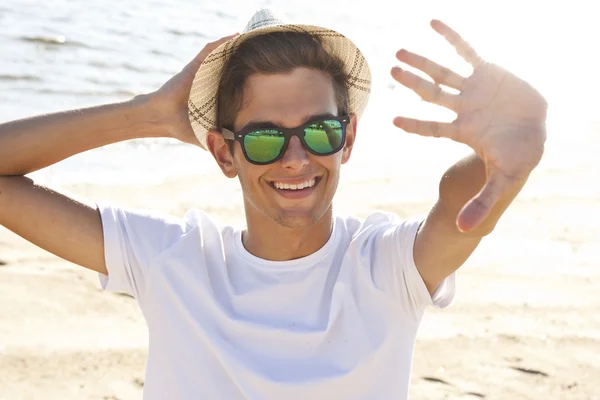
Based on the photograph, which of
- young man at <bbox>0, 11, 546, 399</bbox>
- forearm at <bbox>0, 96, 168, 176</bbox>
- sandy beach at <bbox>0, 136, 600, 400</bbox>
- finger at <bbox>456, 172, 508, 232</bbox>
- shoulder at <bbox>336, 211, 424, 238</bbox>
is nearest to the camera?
finger at <bbox>456, 172, 508, 232</bbox>

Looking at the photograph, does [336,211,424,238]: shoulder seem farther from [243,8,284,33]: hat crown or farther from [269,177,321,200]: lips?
[243,8,284,33]: hat crown

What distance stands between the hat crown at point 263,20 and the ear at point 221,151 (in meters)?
0.37

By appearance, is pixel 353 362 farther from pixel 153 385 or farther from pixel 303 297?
pixel 153 385

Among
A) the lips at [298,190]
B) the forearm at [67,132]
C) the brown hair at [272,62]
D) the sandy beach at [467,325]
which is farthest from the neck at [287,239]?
the sandy beach at [467,325]

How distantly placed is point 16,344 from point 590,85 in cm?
731

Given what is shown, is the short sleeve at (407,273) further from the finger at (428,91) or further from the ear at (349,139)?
the finger at (428,91)

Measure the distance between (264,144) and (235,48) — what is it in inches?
15.1

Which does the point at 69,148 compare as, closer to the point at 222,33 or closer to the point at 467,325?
the point at 467,325

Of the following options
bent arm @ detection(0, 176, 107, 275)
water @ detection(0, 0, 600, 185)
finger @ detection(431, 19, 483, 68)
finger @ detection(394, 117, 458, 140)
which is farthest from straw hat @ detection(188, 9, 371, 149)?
water @ detection(0, 0, 600, 185)

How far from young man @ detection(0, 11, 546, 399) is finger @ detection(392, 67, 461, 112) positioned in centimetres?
24

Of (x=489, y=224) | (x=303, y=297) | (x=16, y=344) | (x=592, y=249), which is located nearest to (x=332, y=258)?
(x=303, y=297)

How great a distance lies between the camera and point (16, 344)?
4496mm

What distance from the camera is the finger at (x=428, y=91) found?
2441mm

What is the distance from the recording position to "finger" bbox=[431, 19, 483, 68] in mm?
2441
